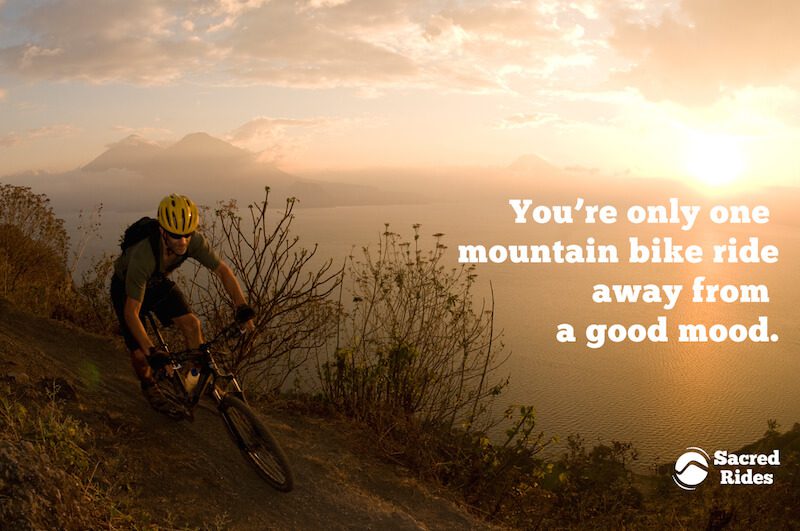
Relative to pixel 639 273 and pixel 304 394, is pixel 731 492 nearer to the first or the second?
pixel 304 394

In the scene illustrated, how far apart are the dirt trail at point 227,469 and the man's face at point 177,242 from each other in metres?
1.76

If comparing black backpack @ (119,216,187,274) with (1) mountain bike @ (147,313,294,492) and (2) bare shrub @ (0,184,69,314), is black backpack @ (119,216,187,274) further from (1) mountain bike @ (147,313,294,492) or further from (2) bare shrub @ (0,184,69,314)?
(2) bare shrub @ (0,184,69,314)

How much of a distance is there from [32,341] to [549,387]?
30.0 metres

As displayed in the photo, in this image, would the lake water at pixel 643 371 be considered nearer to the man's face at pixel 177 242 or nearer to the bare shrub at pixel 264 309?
the bare shrub at pixel 264 309

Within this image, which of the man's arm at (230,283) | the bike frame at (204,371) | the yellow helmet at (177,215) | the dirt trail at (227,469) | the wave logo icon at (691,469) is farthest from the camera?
the wave logo icon at (691,469)

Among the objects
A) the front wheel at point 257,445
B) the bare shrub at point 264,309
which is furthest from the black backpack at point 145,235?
the bare shrub at point 264,309

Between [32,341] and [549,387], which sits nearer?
[32,341]

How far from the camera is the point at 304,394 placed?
26.7 ft

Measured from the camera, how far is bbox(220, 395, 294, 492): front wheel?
5.02 meters

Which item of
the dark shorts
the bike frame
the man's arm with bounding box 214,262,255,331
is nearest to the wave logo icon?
the bike frame

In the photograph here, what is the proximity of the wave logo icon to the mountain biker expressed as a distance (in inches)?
453

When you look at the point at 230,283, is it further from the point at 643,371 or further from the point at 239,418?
the point at 643,371

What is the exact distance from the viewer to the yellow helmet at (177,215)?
15.2ft

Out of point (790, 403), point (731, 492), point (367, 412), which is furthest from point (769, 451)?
point (367, 412)
